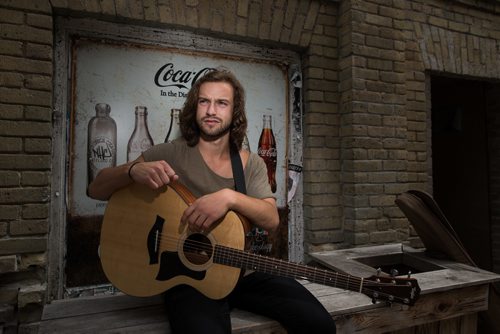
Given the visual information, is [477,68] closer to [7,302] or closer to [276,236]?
[276,236]

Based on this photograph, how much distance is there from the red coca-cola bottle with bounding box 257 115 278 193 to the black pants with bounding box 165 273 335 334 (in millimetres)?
1339

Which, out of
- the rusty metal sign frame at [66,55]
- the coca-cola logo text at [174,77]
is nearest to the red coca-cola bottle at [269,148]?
the rusty metal sign frame at [66,55]

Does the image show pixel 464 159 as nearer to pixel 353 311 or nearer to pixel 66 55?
pixel 353 311

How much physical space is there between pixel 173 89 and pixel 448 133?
5.08m

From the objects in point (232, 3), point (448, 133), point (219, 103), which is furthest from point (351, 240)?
point (448, 133)

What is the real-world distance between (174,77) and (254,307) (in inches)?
76.5

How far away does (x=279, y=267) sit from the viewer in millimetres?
1731

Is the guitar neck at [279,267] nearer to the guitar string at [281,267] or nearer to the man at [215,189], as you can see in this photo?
the guitar string at [281,267]

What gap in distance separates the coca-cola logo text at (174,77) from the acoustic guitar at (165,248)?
4.37ft

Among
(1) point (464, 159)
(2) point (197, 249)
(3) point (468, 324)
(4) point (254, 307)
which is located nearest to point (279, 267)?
(4) point (254, 307)

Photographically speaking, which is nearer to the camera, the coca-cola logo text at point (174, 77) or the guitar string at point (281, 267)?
the guitar string at point (281, 267)

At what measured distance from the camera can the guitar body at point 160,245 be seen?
1.63m

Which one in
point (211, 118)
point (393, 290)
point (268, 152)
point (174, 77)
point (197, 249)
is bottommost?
point (393, 290)

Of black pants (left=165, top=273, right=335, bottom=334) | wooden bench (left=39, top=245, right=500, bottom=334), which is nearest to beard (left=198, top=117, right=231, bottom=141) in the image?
black pants (left=165, top=273, right=335, bottom=334)
